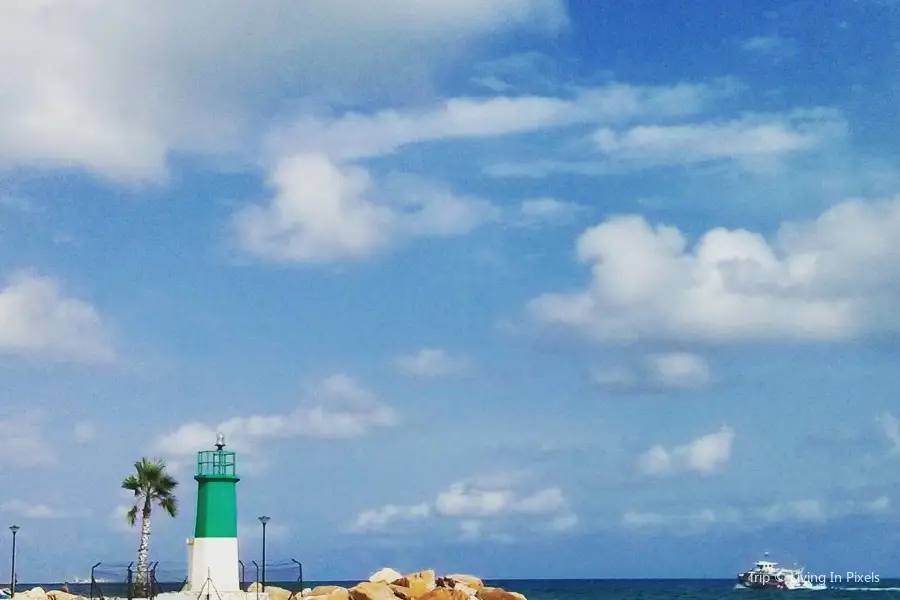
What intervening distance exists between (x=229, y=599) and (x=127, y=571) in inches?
178

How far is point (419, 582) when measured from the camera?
4088 cm

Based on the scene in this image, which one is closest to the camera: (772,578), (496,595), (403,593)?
(403,593)

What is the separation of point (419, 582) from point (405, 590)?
1.05m

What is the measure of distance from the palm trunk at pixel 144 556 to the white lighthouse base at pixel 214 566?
5.69 metres

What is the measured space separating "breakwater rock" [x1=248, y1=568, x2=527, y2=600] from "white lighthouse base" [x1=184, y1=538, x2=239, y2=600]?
2427 mm

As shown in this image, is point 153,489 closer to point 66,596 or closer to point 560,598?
point 66,596

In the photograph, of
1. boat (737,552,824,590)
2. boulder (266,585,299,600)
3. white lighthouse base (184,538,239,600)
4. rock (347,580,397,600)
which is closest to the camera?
white lighthouse base (184,538,239,600)

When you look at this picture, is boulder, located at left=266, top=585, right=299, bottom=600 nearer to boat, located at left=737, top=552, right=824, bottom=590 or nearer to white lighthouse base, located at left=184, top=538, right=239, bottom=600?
white lighthouse base, located at left=184, top=538, right=239, bottom=600

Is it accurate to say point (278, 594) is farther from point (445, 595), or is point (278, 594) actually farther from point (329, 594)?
point (445, 595)

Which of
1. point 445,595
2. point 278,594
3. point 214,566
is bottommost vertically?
point 445,595

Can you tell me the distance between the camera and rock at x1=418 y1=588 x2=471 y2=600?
3862 cm

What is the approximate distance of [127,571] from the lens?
35.2 m

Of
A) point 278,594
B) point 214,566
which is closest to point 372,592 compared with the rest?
point 278,594

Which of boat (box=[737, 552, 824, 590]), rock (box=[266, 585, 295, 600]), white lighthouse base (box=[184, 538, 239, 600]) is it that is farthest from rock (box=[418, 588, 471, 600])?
boat (box=[737, 552, 824, 590])
